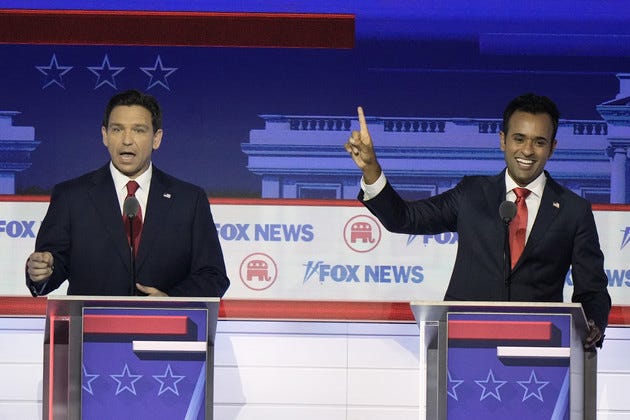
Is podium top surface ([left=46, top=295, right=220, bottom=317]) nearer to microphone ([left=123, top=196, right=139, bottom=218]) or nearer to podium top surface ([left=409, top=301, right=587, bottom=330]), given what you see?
microphone ([left=123, top=196, right=139, bottom=218])

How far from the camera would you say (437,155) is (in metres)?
5.46

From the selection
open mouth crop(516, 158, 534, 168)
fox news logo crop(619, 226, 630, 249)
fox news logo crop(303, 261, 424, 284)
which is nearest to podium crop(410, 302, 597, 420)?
open mouth crop(516, 158, 534, 168)

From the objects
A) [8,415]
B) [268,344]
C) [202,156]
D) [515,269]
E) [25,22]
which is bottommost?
[8,415]

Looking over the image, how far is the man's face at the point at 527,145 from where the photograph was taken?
416 centimetres

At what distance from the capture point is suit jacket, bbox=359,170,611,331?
408cm

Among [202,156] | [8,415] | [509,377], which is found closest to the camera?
[509,377]

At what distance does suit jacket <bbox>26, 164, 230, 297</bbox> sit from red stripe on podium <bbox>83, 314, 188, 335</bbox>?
700mm

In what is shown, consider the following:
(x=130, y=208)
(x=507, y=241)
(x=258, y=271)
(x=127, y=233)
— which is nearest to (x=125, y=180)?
(x=127, y=233)

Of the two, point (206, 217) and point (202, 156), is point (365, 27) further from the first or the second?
point (206, 217)

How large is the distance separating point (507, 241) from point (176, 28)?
2.37m

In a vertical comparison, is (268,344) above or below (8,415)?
above

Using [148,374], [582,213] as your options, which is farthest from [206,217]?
[582,213]

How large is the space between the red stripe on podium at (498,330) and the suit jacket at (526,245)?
61cm

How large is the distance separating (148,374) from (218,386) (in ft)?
6.20
